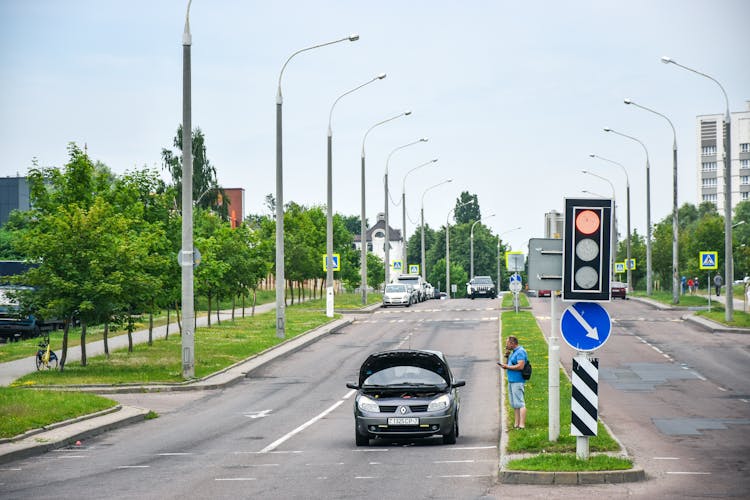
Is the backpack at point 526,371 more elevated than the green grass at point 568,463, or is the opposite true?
the backpack at point 526,371

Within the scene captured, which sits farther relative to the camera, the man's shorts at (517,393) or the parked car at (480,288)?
the parked car at (480,288)

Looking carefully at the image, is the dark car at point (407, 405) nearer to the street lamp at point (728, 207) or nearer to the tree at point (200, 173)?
the street lamp at point (728, 207)

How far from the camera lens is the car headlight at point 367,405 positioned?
18328 mm

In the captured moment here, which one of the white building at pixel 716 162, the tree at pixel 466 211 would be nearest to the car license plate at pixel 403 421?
the white building at pixel 716 162

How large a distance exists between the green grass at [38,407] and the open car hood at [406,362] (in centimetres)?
619

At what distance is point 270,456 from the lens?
17484 millimetres

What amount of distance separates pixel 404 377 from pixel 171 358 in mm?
18210

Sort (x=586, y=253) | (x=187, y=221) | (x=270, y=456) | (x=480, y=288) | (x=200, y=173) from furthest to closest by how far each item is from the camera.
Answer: (x=200, y=173) < (x=480, y=288) < (x=187, y=221) < (x=270, y=456) < (x=586, y=253)

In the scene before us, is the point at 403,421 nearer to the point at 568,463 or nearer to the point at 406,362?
the point at 406,362

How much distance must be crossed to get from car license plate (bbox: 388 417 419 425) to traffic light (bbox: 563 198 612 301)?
14.5 feet

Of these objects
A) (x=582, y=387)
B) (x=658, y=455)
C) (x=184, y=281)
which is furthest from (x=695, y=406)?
(x=184, y=281)

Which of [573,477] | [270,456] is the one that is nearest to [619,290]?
[270,456]

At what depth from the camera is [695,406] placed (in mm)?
23875

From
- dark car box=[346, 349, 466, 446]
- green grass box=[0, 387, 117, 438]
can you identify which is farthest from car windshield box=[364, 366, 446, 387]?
green grass box=[0, 387, 117, 438]
